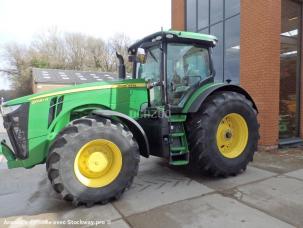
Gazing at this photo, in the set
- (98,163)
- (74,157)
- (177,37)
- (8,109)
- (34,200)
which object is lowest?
(34,200)

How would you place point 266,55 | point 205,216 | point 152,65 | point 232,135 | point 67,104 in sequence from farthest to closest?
point 266,55 < point 232,135 < point 152,65 < point 67,104 < point 205,216

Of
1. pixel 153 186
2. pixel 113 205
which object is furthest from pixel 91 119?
pixel 153 186

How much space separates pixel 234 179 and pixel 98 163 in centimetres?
235

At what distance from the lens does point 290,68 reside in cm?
771

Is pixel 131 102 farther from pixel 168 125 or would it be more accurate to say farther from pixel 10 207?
pixel 10 207

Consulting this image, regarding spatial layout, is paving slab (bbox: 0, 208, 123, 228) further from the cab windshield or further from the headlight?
the cab windshield

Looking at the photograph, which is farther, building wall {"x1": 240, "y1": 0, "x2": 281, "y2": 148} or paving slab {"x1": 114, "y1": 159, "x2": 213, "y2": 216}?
building wall {"x1": 240, "y1": 0, "x2": 281, "y2": 148}

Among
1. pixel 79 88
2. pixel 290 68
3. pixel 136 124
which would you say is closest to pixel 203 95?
pixel 136 124

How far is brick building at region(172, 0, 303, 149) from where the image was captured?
6.77 metres

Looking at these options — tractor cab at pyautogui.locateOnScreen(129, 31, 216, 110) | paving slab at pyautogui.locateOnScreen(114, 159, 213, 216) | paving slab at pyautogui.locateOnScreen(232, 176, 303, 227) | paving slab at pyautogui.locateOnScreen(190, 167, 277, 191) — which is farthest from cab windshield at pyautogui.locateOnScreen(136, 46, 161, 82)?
paving slab at pyautogui.locateOnScreen(232, 176, 303, 227)

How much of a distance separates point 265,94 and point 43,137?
5209mm

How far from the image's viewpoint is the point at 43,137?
397cm

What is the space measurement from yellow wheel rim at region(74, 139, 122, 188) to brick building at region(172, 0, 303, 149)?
4.44 metres

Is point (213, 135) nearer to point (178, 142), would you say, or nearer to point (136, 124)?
point (178, 142)
